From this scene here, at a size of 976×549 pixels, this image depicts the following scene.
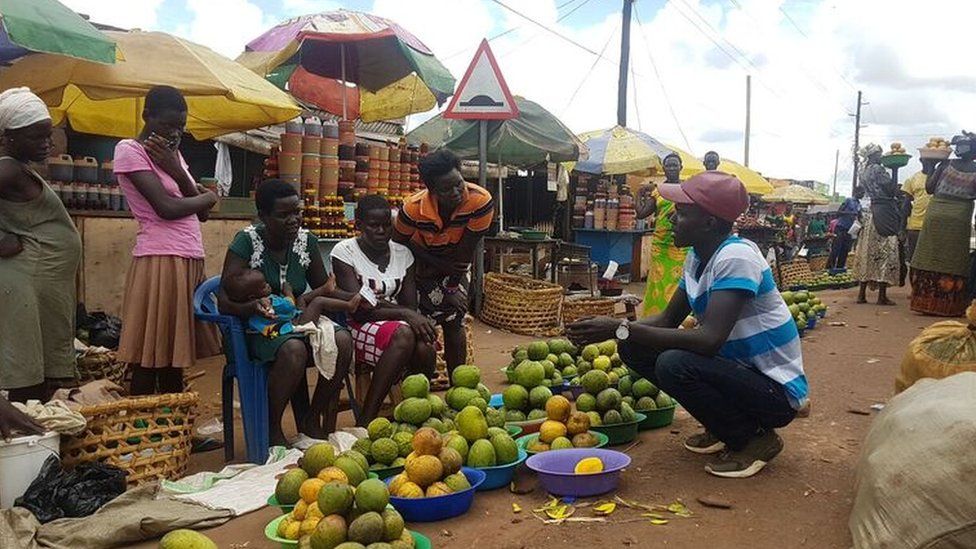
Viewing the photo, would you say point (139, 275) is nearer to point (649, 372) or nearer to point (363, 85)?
point (649, 372)

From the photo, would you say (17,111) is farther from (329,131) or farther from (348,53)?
(348,53)

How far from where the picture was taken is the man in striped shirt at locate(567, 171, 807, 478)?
3.48 m

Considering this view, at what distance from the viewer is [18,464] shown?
3.19 meters

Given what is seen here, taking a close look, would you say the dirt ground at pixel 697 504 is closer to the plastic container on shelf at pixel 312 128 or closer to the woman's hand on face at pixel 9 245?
the woman's hand on face at pixel 9 245

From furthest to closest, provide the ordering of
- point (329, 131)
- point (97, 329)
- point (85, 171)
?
point (329, 131) → point (85, 171) → point (97, 329)

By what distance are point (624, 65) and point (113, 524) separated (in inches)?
633

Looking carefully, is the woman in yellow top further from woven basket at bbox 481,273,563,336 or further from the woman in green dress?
the woman in green dress

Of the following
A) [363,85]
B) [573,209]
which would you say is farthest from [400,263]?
[573,209]

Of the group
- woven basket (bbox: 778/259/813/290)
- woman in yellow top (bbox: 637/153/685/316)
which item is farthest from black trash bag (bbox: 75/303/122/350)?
woven basket (bbox: 778/259/813/290)

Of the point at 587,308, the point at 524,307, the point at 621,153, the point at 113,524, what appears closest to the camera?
the point at 113,524

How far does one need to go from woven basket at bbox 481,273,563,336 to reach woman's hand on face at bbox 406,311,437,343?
4.05 metres

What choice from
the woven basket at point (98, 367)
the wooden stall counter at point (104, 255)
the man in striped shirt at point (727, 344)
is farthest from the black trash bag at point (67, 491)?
the wooden stall counter at point (104, 255)

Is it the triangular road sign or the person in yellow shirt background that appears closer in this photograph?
the triangular road sign

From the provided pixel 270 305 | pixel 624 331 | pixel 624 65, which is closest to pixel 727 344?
pixel 624 331
